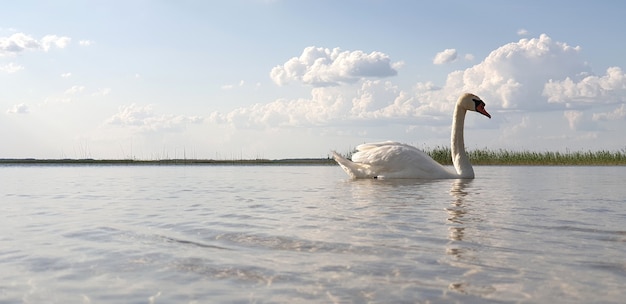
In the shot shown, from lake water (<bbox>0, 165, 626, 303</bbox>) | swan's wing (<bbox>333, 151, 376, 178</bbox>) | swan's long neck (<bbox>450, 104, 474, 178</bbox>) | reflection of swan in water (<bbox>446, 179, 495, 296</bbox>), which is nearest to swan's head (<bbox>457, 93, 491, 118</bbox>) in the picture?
swan's long neck (<bbox>450, 104, 474, 178</bbox>)

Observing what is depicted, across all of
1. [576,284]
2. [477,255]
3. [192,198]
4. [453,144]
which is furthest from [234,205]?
[453,144]

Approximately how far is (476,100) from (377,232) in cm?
1330

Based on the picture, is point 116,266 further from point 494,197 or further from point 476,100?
point 476,100

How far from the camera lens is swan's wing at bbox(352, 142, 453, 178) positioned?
1616 centimetres

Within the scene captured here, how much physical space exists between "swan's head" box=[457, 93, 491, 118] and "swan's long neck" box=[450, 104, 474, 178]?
0.22 meters

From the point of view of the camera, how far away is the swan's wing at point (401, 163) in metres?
16.2

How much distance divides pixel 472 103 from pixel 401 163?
3382mm

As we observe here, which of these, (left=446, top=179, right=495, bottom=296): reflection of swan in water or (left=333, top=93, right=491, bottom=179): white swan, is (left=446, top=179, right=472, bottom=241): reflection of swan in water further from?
(left=333, top=93, right=491, bottom=179): white swan

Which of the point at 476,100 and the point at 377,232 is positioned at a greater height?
the point at 476,100

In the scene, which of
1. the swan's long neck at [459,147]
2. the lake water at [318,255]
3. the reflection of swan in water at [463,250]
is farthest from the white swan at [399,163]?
the reflection of swan in water at [463,250]

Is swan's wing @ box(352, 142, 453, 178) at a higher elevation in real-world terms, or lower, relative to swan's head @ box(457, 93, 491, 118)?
lower

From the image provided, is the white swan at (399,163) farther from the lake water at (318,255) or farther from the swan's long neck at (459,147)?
the lake water at (318,255)

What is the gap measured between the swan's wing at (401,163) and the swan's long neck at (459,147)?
81cm

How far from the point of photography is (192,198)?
10.8m
